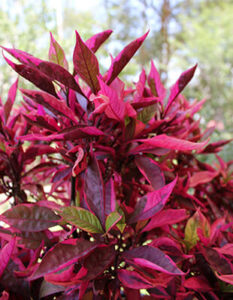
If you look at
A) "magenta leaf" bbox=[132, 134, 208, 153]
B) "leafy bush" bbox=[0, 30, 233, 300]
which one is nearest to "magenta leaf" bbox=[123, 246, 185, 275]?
"leafy bush" bbox=[0, 30, 233, 300]

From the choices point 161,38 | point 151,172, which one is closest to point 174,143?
point 151,172

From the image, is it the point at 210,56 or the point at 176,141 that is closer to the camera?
the point at 176,141

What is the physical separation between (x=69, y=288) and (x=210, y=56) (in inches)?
214

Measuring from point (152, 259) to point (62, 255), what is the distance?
0.09 metres

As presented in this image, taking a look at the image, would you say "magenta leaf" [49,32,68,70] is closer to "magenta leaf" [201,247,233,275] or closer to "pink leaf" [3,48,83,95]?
"pink leaf" [3,48,83,95]

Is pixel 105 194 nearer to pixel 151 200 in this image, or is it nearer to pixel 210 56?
pixel 151 200

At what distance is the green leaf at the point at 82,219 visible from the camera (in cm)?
26

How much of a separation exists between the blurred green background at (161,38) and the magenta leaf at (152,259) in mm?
326

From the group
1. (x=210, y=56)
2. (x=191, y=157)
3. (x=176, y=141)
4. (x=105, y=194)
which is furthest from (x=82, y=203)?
(x=210, y=56)

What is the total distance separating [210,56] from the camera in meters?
5.04

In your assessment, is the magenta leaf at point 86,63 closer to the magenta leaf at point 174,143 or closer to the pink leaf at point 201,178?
the magenta leaf at point 174,143

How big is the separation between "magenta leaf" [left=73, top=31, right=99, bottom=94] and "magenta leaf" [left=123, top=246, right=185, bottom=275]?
184 millimetres

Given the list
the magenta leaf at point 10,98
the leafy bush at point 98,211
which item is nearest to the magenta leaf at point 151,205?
the leafy bush at point 98,211

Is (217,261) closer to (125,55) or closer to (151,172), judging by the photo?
(151,172)
